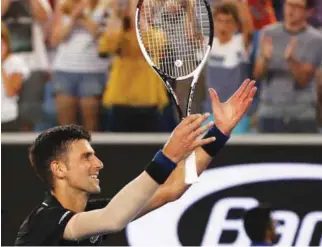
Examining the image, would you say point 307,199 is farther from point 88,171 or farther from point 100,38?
point 88,171

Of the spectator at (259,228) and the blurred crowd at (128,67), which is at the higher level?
the blurred crowd at (128,67)

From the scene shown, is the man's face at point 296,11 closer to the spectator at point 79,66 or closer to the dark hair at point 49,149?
the spectator at point 79,66

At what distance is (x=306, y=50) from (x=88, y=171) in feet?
12.2

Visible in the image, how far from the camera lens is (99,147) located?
8.95 meters

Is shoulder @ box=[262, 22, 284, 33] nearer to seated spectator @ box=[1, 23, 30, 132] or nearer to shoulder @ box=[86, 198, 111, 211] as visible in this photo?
seated spectator @ box=[1, 23, 30, 132]

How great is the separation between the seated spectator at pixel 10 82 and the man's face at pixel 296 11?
209 centimetres

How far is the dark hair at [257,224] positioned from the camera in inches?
281

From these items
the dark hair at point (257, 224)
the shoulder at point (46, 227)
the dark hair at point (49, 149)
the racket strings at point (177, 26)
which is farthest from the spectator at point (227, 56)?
the shoulder at point (46, 227)

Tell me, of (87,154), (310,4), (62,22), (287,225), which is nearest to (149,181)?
(87,154)

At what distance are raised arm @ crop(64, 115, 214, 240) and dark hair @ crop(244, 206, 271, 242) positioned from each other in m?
2.62

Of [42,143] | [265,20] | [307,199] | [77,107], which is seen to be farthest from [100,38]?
[42,143]

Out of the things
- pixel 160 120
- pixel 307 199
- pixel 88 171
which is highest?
pixel 88 171

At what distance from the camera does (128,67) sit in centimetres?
873

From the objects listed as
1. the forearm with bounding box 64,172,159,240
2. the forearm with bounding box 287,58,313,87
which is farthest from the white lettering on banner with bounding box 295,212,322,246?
the forearm with bounding box 64,172,159,240
